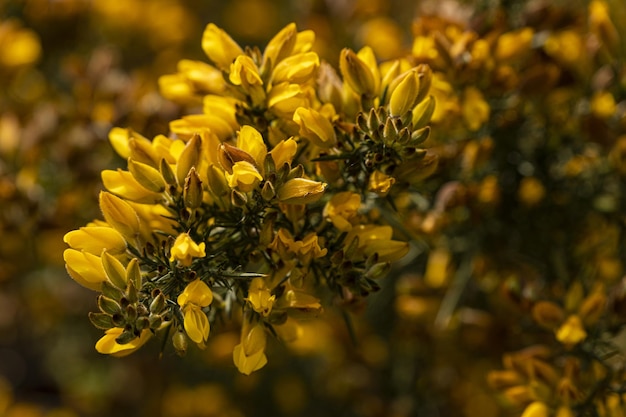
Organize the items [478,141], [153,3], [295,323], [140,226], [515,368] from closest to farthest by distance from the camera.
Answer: [140,226], [295,323], [515,368], [478,141], [153,3]

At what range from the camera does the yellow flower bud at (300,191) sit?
99 cm

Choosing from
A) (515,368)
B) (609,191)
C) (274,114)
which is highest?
(274,114)

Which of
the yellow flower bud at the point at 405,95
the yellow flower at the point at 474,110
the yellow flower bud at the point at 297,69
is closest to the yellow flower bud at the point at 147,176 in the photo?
the yellow flower bud at the point at 297,69

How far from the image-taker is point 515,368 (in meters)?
1.31

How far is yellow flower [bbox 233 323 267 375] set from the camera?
1.04 m

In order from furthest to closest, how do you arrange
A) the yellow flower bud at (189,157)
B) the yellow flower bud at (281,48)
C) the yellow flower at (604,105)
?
the yellow flower at (604,105) < the yellow flower bud at (281,48) < the yellow flower bud at (189,157)

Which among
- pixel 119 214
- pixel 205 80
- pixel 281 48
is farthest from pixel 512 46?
pixel 119 214

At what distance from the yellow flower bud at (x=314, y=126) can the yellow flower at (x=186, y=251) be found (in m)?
0.24

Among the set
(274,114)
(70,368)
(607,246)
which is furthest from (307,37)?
(70,368)

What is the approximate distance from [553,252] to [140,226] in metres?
0.91

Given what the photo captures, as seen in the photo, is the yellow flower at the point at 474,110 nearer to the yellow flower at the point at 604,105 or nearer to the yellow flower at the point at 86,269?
the yellow flower at the point at 604,105

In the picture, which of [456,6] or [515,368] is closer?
[515,368]

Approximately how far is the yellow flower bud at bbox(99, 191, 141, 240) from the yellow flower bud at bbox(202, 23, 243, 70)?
30 centimetres

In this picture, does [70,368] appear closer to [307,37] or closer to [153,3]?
[153,3]
